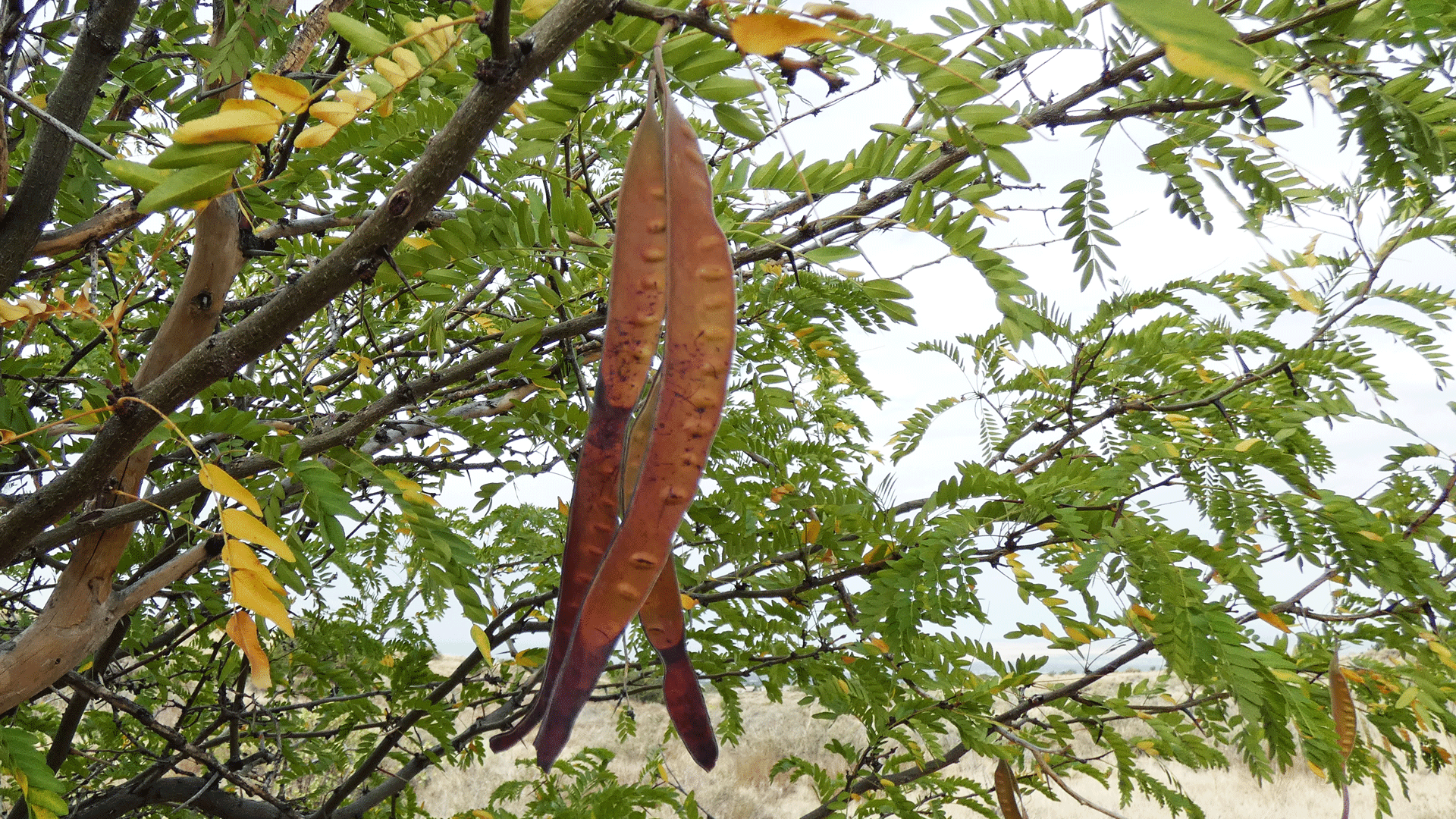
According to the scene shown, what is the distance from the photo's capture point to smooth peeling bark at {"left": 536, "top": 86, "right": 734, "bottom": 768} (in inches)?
14.6

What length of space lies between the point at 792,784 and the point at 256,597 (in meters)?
6.31

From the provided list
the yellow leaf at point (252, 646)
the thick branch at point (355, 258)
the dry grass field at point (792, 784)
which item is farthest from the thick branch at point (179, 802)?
the dry grass field at point (792, 784)

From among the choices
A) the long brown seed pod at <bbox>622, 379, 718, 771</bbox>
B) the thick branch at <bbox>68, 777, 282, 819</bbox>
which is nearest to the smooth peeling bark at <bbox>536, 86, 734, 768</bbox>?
the long brown seed pod at <bbox>622, 379, 718, 771</bbox>

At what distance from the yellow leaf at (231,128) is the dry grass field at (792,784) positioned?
464 cm

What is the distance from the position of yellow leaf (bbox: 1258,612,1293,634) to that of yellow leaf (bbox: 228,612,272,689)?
1.58 m

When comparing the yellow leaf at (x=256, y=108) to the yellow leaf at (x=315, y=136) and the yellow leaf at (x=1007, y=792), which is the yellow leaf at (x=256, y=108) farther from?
the yellow leaf at (x=1007, y=792)

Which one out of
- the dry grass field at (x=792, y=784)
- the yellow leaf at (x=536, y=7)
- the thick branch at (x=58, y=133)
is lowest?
the dry grass field at (x=792, y=784)

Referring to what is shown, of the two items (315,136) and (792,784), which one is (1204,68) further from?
(792,784)

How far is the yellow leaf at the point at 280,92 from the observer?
48cm

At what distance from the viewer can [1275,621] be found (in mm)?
1604

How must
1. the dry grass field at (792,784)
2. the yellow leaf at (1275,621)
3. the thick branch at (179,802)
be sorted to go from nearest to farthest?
the yellow leaf at (1275,621)
the thick branch at (179,802)
the dry grass field at (792,784)

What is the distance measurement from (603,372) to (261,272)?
286 centimetres

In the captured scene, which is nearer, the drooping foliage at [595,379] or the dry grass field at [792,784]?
the drooping foliage at [595,379]

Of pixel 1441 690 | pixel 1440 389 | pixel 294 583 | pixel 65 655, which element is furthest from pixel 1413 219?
pixel 65 655
